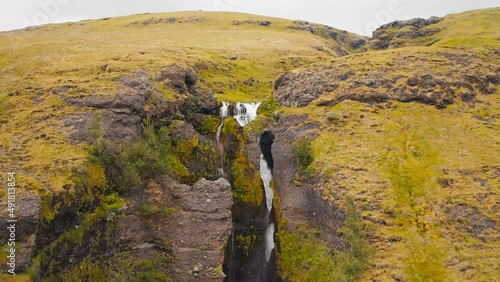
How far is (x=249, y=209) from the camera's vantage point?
44.0 metres

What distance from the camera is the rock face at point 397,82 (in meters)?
51.4

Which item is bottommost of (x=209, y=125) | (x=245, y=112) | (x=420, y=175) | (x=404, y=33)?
(x=420, y=175)

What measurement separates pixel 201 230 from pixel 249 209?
875 cm

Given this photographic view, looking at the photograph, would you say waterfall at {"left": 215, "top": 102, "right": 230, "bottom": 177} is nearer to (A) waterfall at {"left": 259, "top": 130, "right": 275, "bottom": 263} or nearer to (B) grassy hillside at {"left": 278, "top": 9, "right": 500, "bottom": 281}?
(A) waterfall at {"left": 259, "top": 130, "right": 275, "bottom": 263}

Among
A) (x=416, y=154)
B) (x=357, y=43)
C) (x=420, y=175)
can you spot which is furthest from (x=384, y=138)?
(x=357, y=43)

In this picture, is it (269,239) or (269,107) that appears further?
(269,107)

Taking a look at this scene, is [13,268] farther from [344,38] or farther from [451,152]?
[344,38]

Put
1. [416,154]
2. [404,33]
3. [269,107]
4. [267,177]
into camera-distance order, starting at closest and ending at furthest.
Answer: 1. [416,154]
2. [267,177]
3. [269,107]
4. [404,33]

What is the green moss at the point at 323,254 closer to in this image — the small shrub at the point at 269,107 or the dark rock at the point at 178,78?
the small shrub at the point at 269,107

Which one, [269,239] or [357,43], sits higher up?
[357,43]

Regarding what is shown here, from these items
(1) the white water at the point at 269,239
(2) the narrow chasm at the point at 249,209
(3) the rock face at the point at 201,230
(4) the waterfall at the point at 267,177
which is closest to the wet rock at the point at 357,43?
(2) the narrow chasm at the point at 249,209

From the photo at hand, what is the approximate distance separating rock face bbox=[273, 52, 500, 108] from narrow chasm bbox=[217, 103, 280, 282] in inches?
433

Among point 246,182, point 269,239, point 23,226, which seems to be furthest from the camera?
point 246,182

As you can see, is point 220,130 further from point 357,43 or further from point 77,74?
point 357,43
